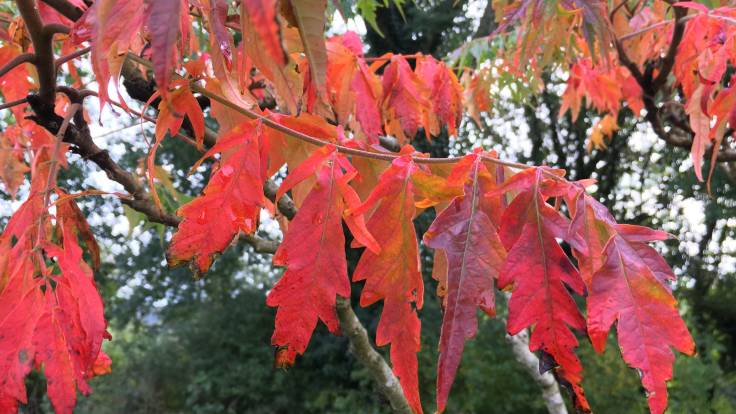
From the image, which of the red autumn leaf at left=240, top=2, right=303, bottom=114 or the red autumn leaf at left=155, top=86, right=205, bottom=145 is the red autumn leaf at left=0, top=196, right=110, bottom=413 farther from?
the red autumn leaf at left=240, top=2, right=303, bottom=114

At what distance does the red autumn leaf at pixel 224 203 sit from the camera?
2.03 ft

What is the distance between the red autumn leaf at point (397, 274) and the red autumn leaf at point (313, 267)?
0.8 inches

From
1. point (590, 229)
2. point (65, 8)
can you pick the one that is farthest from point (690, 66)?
point (65, 8)

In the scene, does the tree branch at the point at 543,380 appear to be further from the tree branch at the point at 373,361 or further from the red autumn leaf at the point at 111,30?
the red autumn leaf at the point at 111,30

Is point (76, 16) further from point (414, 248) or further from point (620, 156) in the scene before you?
point (620, 156)

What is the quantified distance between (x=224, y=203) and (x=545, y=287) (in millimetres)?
360

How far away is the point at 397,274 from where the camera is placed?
0.56 m

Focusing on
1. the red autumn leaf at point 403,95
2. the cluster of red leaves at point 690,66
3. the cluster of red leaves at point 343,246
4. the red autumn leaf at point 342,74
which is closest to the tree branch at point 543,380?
the cluster of red leaves at point 690,66

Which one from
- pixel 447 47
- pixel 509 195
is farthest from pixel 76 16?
pixel 447 47

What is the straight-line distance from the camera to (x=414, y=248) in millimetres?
552

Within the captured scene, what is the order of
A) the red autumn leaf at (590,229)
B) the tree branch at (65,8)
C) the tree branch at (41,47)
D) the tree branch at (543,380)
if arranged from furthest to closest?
the tree branch at (543,380)
the tree branch at (65,8)
the tree branch at (41,47)
the red autumn leaf at (590,229)

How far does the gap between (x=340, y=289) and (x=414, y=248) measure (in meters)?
0.09

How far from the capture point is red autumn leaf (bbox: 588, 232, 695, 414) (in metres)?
0.47

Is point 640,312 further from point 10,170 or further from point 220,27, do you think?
point 10,170
